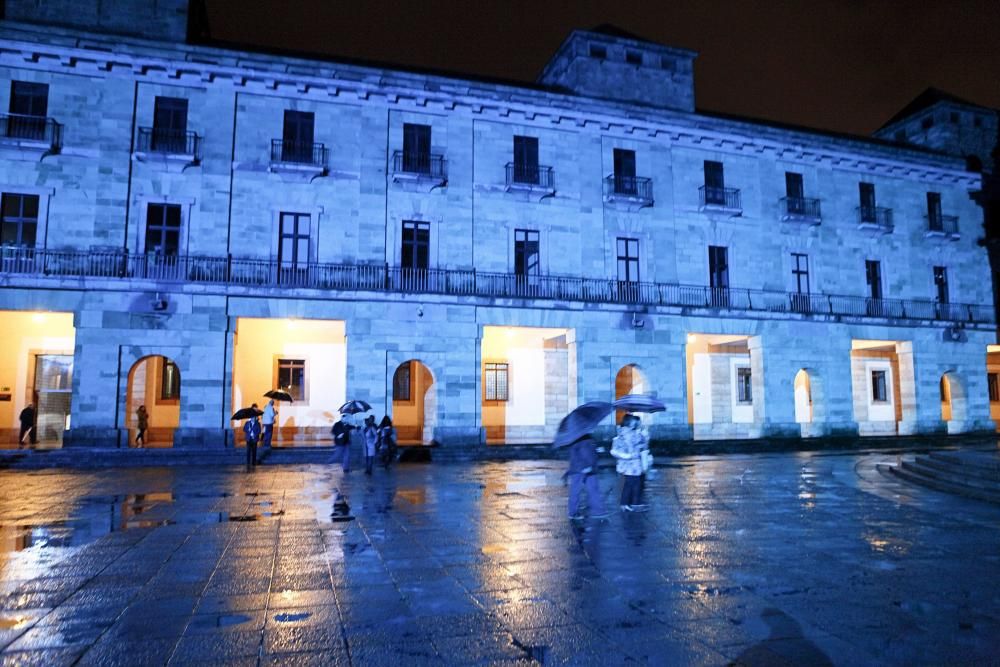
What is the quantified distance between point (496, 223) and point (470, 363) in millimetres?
5355

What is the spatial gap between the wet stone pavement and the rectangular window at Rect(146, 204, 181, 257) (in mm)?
12320

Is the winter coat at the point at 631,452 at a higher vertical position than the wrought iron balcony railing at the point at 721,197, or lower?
lower

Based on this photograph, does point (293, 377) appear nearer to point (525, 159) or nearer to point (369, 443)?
point (369, 443)

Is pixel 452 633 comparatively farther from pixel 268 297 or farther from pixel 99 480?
pixel 268 297

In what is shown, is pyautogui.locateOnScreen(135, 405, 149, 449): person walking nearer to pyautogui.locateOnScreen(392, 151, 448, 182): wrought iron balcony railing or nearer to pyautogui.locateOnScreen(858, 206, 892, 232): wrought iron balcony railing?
pyautogui.locateOnScreen(392, 151, 448, 182): wrought iron balcony railing

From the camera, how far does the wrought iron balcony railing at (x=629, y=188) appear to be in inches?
1075

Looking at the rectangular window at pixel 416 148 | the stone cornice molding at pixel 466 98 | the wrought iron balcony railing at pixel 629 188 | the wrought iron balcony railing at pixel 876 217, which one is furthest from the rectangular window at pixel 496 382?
the wrought iron balcony railing at pixel 876 217

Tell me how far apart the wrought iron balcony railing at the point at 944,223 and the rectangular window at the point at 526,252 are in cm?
1976

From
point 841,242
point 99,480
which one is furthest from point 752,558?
point 841,242

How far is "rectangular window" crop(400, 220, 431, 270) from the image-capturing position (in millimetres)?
25047

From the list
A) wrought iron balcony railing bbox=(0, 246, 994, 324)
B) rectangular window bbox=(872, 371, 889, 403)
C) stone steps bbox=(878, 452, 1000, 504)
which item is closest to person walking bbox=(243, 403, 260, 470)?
wrought iron balcony railing bbox=(0, 246, 994, 324)

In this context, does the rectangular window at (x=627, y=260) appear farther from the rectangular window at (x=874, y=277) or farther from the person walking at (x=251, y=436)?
the person walking at (x=251, y=436)

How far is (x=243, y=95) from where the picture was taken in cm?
2402

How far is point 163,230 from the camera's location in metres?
23.0
